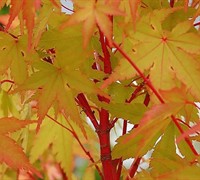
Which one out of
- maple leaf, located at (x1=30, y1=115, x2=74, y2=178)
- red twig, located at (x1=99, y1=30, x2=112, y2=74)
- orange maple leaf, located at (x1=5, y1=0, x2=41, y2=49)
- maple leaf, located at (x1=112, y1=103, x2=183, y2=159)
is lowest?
maple leaf, located at (x1=112, y1=103, x2=183, y2=159)

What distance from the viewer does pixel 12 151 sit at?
593 mm

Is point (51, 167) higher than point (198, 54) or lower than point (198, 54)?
higher

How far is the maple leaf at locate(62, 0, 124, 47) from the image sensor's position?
1.77 feet

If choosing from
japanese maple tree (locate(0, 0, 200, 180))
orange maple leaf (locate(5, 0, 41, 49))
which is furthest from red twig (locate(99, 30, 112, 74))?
orange maple leaf (locate(5, 0, 41, 49))

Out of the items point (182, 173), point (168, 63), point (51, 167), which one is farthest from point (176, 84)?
point (51, 167)

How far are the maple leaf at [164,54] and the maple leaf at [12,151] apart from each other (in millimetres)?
129

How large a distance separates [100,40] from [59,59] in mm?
53

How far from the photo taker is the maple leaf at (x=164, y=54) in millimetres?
597

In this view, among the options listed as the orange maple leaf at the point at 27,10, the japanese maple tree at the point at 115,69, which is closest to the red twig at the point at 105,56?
the japanese maple tree at the point at 115,69

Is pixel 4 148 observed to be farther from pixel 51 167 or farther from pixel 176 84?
pixel 51 167

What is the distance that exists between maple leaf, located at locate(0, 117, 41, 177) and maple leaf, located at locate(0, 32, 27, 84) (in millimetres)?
83

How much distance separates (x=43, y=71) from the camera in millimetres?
666

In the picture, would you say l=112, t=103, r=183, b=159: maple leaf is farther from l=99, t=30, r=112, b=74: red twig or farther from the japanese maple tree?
l=99, t=30, r=112, b=74: red twig

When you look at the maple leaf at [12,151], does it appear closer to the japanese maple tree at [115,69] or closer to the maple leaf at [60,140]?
the japanese maple tree at [115,69]
